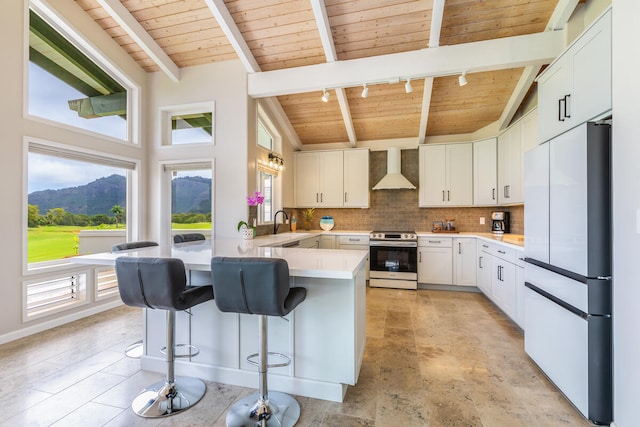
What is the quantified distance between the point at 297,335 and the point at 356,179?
383 cm

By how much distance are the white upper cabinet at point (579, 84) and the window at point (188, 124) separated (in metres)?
3.86

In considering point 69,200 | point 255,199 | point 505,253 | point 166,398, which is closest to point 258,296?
Answer: point 166,398

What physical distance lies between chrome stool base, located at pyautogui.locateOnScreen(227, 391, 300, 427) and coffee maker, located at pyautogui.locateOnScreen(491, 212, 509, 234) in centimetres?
418

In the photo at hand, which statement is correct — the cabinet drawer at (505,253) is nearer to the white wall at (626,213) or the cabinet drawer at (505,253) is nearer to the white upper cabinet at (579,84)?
the white upper cabinet at (579,84)

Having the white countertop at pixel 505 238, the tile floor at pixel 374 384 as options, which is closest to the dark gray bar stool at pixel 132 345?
the tile floor at pixel 374 384

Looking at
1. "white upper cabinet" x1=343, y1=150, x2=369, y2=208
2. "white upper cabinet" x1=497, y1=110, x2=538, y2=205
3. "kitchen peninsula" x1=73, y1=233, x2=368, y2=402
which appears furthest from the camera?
"white upper cabinet" x1=343, y1=150, x2=369, y2=208

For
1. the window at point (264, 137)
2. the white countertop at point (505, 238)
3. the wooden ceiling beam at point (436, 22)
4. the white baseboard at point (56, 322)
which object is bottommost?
the white baseboard at point (56, 322)

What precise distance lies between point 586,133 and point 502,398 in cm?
180

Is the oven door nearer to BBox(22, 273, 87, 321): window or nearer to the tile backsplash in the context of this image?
the tile backsplash

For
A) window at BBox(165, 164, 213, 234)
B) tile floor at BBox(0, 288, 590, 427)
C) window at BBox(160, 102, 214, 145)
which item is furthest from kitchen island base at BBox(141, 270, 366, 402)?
window at BBox(160, 102, 214, 145)

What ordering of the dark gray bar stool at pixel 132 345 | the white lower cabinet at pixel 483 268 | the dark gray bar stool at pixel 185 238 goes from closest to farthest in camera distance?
the dark gray bar stool at pixel 132 345
the dark gray bar stool at pixel 185 238
the white lower cabinet at pixel 483 268

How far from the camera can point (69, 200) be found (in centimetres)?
346

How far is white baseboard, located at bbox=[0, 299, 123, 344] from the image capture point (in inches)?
110

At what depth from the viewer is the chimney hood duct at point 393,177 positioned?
16.7 feet
